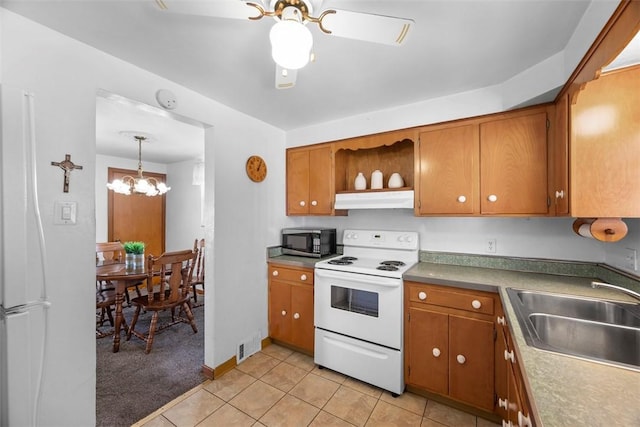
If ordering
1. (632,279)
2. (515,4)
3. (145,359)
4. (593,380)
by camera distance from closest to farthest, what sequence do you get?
(593,380)
(515,4)
(632,279)
(145,359)

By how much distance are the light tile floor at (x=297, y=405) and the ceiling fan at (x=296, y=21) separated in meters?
2.09

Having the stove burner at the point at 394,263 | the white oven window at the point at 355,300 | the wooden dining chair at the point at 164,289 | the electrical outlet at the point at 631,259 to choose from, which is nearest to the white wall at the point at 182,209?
the wooden dining chair at the point at 164,289

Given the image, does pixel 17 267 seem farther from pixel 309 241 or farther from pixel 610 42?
pixel 610 42

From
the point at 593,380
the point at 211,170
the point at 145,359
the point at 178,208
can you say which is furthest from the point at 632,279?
the point at 178,208

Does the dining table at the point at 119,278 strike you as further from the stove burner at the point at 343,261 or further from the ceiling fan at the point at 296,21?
the ceiling fan at the point at 296,21

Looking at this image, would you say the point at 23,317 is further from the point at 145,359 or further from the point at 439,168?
the point at 439,168

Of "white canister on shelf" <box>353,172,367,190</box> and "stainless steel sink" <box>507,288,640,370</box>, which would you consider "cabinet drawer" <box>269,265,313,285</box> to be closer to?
"white canister on shelf" <box>353,172,367,190</box>

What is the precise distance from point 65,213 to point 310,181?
1903mm

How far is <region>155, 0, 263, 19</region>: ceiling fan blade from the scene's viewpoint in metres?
0.92

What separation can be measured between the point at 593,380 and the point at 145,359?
3.07m

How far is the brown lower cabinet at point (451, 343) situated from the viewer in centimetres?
171

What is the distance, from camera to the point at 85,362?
1455 mm

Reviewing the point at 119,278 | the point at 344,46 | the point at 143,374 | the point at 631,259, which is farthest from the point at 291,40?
the point at 119,278

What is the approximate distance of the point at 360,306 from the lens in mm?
2135
